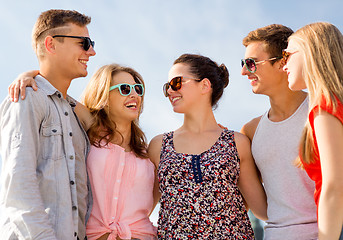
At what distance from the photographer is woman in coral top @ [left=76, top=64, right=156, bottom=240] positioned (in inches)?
175

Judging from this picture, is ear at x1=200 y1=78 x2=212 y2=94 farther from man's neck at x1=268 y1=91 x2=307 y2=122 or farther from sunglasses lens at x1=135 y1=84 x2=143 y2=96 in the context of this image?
man's neck at x1=268 y1=91 x2=307 y2=122

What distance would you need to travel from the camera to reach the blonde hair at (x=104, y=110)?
491cm

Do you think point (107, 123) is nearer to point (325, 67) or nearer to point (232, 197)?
point (232, 197)

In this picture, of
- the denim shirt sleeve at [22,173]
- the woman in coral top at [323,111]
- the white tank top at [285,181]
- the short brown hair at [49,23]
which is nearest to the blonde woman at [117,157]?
the short brown hair at [49,23]

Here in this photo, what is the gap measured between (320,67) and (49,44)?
2960 mm

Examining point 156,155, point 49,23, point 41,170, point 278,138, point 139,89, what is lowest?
point 156,155

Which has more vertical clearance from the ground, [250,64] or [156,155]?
[250,64]

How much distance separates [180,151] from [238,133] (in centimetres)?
76

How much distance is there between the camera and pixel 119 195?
4.52 m

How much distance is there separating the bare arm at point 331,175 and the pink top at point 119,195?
2104 mm

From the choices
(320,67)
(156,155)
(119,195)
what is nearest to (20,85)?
(119,195)

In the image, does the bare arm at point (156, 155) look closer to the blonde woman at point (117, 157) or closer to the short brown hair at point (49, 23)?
the blonde woman at point (117, 157)

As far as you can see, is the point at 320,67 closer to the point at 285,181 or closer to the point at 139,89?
the point at 285,181

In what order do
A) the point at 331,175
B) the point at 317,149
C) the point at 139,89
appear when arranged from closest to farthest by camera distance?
1. the point at 331,175
2. the point at 317,149
3. the point at 139,89
